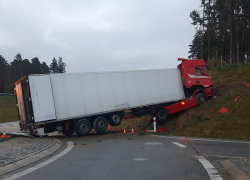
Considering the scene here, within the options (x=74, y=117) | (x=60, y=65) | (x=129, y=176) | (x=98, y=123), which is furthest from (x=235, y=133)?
(x=60, y=65)

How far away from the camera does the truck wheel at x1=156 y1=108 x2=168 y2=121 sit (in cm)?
1925

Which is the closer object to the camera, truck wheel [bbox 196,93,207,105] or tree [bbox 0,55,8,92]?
truck wheel [bbox 196,93,207,105]

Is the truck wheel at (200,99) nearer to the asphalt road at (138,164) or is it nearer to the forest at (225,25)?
the asphalt road at (138,164)

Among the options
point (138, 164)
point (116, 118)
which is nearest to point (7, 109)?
point (116, 118)

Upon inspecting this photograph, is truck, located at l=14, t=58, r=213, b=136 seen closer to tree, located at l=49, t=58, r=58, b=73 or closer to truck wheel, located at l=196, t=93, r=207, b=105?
truck wheel, located at l=196, t=93, r=207, b=105

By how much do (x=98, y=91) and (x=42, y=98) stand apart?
3.48 metres

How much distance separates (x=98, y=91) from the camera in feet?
51.4

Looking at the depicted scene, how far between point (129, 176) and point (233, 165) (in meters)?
2.63

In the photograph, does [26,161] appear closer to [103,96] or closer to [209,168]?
[209,168]

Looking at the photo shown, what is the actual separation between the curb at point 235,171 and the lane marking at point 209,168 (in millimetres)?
317

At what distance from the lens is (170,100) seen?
19.2m

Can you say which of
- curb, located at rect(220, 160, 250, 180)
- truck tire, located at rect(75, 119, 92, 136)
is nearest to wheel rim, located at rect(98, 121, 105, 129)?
truck tire, located at rect(75, 119, 92, 136)

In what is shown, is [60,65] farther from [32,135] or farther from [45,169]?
[45,169]

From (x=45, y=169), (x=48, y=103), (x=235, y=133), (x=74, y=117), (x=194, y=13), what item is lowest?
(x=235, y=133)
